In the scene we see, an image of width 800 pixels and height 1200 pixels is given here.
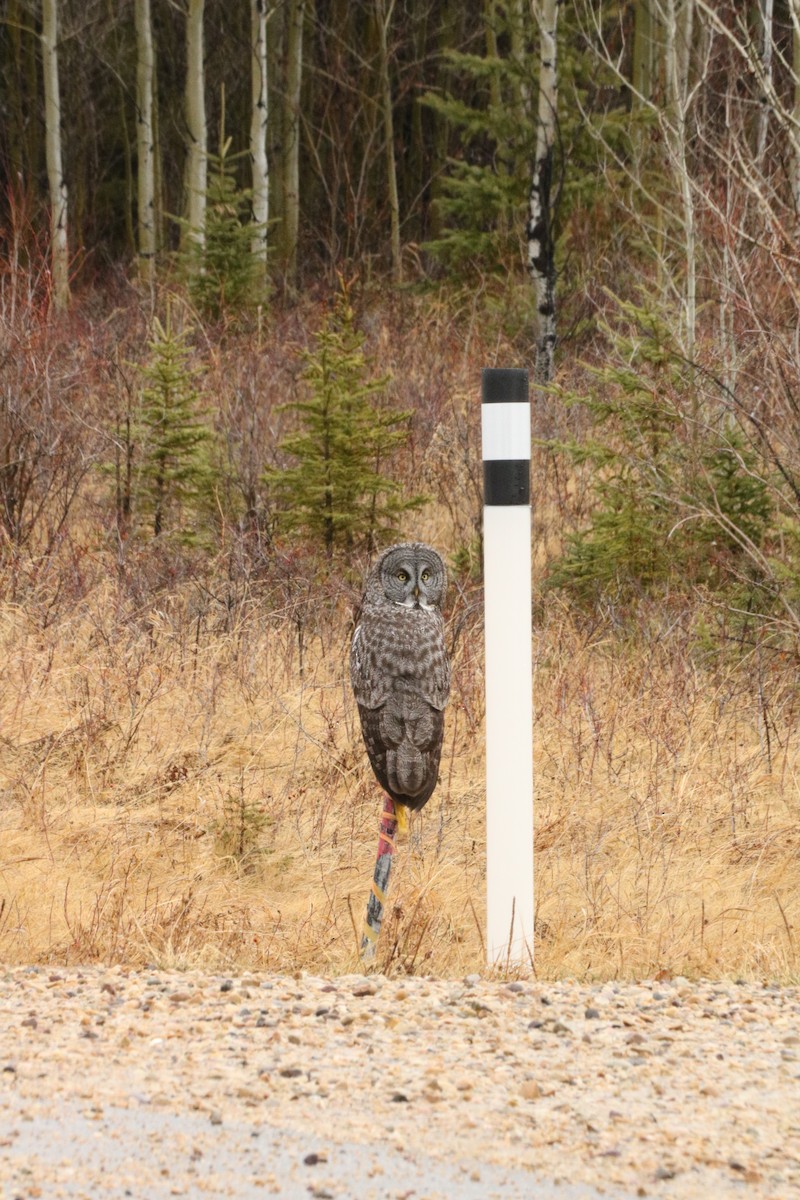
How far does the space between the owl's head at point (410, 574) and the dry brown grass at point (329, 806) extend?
101cm

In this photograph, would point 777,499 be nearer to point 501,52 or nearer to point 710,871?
point 710,871

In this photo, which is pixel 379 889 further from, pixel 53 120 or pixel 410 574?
pixel 53 120

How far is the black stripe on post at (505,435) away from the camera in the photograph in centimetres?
389

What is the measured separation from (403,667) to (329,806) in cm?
207

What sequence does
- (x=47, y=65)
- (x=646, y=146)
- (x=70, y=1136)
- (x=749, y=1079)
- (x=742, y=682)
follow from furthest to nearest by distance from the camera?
(x=47, y=65) → (x=646, y=146) → (x=742, y=682) → (x=749, y=1079) → (x=70, y=1136)

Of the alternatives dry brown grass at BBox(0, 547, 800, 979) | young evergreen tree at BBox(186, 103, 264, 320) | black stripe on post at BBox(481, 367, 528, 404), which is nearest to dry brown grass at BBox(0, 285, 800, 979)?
dry brown grass at BBox(0, 547, 800, 979)

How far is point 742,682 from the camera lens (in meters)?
7.24

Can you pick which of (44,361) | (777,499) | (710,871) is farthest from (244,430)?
(710,871)

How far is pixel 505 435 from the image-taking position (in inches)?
153

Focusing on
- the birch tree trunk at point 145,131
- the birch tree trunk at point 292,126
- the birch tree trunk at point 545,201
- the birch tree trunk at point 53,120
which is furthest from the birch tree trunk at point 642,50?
the birch tree trunk at point 53,120

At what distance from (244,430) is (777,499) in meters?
3.90

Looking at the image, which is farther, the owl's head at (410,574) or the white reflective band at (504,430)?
the owl's head at (410,574)

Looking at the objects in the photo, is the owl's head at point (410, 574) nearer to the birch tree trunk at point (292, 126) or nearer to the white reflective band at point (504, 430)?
the white reflective band at point (504, 430)

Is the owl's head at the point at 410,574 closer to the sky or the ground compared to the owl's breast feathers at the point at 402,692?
closer to the sky
